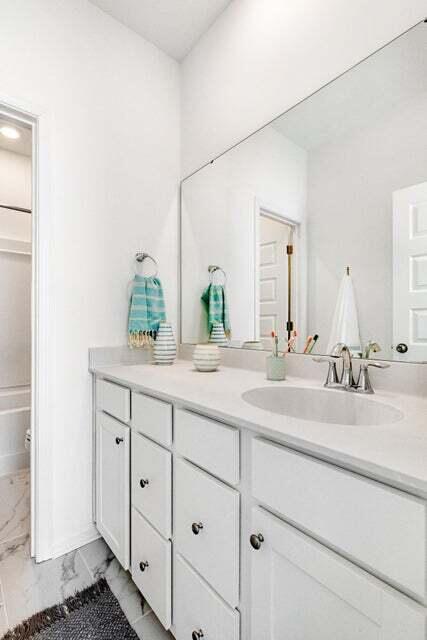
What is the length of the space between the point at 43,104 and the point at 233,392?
1514 mm

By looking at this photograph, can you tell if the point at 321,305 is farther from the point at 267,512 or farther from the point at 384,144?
the point at 267,512

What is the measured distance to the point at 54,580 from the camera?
4.39ft

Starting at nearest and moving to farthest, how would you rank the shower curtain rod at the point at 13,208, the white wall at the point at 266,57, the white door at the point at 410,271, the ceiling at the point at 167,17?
the white door at the point at 410,271
the white wall at the point at 266,57
the ceiling at the point at 167,17
the shower curtain rod at the point at 13,208

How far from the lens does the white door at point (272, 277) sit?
1.42 meters

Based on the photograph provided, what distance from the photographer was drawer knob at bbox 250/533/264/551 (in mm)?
719

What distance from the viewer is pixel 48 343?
146 cm

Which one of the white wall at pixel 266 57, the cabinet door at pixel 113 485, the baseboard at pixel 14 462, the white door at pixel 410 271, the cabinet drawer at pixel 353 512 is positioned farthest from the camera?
the baseboard at pixel 14 462

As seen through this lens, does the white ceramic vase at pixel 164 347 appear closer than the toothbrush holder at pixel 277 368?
No

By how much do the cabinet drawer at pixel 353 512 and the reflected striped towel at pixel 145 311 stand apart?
44.4 inches

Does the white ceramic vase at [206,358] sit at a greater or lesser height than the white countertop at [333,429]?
greater

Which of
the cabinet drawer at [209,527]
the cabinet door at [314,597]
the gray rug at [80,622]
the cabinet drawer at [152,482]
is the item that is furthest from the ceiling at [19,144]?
the cabinet door at [314,597]

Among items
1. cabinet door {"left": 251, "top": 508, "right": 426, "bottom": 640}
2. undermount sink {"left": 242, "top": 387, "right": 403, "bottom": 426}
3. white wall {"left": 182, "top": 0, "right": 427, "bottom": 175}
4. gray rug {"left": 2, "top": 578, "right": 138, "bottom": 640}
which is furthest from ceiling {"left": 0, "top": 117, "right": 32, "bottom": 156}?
cabinet door {"left": 251, "top": 508, "right": 426, "bottom": 640}

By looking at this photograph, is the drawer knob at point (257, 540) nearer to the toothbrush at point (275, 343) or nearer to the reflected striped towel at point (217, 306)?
the toothbrush at point (275, 343)

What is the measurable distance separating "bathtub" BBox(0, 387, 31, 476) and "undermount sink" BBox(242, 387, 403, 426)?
7.03 ft
